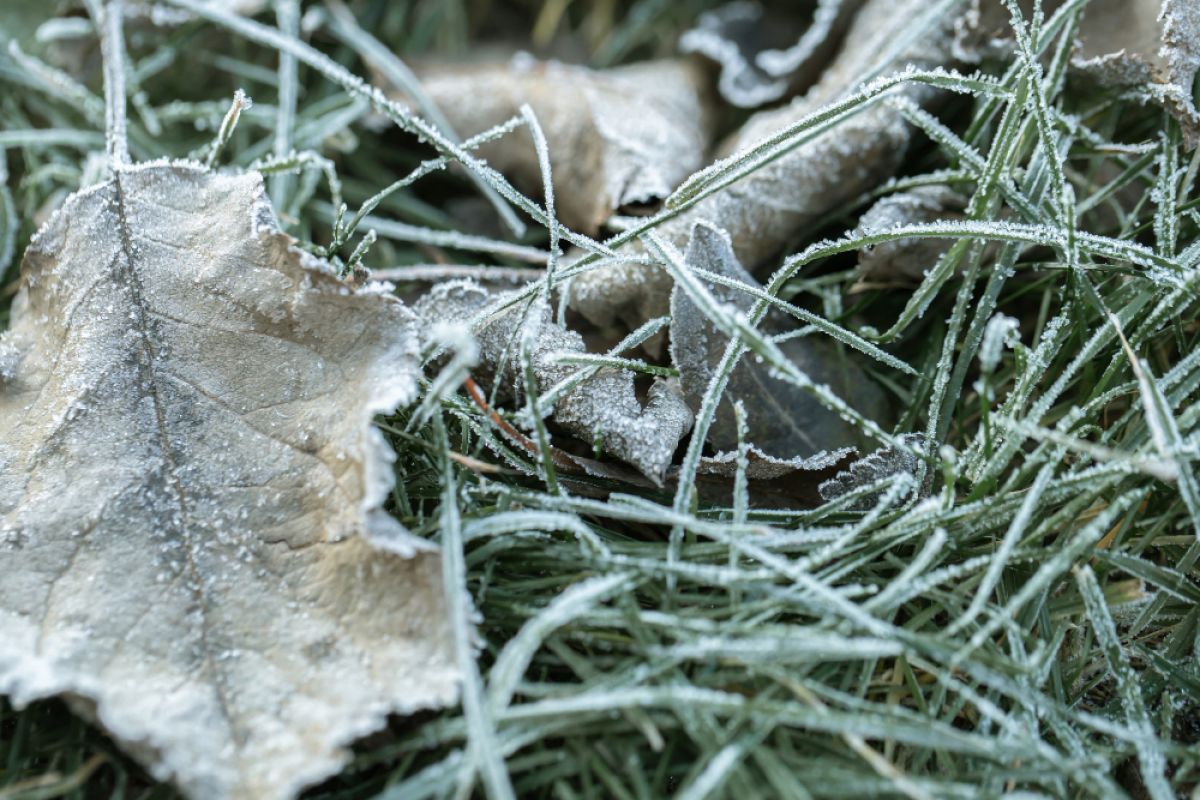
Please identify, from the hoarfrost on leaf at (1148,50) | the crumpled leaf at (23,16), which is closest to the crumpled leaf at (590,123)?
the hoarfrost on leaf at (1148,50)

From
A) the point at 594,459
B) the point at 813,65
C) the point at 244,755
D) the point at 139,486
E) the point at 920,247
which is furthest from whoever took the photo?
the point at 813,65

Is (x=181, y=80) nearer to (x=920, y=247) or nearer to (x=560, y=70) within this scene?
(x=560, y=70)

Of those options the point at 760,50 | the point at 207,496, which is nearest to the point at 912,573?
the point at 207,496

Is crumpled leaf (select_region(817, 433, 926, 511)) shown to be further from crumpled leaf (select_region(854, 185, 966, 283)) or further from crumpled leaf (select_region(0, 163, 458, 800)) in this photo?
crumpled leaf (select_region(0, 163, 458, 800))

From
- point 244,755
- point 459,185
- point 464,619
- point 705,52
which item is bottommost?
point 244,755

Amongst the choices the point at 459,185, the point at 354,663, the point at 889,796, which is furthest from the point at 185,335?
the point at 889,796

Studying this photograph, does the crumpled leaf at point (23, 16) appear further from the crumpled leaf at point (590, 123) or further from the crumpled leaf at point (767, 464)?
the crumpled leaf at point (767, 464)
